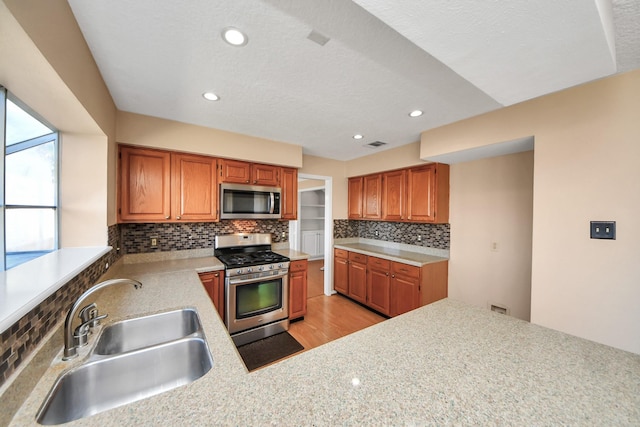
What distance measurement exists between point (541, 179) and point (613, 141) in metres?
0.41

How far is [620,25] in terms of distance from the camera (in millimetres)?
1077

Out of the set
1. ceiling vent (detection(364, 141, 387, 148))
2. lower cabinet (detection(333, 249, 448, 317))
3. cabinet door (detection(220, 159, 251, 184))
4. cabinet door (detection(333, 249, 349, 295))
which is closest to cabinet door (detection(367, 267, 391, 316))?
lower cabinet (detection(333, 249, 448, 317))

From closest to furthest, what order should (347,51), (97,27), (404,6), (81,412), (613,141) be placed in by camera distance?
(404,6)
(81,412)
(97,27)
(347,51)
(613,141)

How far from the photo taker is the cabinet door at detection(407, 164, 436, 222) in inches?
118

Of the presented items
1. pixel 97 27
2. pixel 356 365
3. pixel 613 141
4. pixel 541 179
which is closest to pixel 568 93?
pixel 613 141

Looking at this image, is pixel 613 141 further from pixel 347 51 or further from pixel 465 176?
pixel 347 51

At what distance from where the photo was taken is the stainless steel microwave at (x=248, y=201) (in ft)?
9.11

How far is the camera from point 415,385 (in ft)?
2.44

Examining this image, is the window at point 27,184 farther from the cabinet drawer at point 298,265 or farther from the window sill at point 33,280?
the cabinet drawer at point 298,265

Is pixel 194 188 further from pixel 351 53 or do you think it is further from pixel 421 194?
pixel 421 194

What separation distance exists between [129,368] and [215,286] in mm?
1432

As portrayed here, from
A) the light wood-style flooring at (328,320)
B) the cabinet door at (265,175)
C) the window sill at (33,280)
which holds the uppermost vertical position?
the cabinet door at (265,175)

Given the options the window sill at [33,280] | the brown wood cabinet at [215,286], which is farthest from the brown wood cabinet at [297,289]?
the window sill at [33,280]

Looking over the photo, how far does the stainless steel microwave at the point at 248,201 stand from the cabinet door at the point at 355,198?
1.55 m
